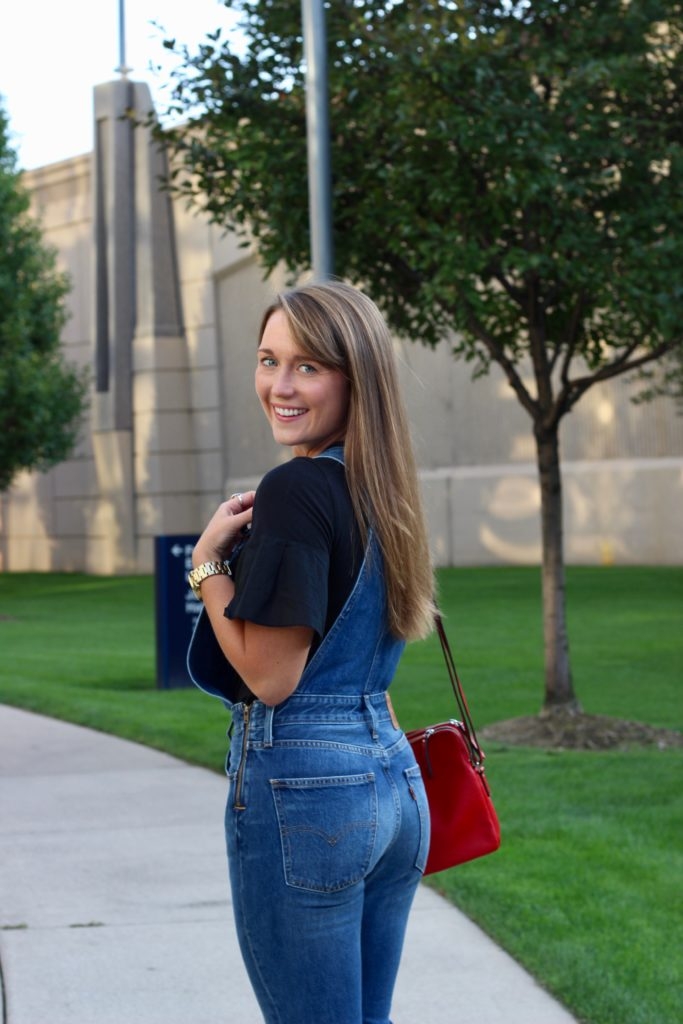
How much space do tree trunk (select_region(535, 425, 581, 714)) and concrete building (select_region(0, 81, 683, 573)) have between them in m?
18.6

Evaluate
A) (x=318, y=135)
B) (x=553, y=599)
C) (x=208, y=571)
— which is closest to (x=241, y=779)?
(x=208, y=571)

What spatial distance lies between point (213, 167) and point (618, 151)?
2872mm

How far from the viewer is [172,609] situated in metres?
12.8

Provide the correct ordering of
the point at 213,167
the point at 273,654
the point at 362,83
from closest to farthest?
the point at 273,654
the point at 362,83
the point at 213,167

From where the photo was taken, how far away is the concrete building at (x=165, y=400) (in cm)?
2983

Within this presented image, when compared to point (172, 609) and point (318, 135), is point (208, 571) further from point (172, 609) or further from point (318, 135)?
point (172, 609)

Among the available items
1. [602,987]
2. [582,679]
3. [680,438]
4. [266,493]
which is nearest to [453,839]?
[266,493]

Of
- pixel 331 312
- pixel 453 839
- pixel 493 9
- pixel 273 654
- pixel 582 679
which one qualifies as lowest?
pixel 582 679

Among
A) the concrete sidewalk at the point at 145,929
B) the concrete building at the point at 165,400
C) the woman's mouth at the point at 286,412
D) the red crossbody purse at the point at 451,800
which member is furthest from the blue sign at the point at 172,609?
the concrete building at the point at 165,400

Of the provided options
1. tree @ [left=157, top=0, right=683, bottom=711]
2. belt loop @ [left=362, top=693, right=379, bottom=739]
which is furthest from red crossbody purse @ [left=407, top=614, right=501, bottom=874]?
tree @ [left=157, top=0, right=683, bottom=711]

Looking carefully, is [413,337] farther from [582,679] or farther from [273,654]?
[273,654]

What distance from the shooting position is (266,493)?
235 centimetres

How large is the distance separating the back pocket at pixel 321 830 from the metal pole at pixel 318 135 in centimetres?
681

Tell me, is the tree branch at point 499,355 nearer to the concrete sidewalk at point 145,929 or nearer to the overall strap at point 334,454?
the concrete sidewalk at point 145,929
